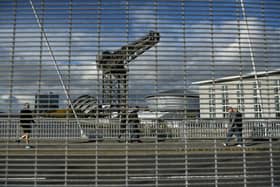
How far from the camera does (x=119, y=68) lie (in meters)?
5.65

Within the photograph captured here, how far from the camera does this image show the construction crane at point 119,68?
538 cm

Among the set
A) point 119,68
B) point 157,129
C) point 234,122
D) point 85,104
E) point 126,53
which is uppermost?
point 126,53

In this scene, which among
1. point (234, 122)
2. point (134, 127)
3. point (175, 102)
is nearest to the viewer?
point (175, 102)

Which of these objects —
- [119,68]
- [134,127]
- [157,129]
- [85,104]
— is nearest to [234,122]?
[157,129]

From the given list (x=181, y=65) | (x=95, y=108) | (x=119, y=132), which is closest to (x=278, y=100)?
(x=181, y=65)

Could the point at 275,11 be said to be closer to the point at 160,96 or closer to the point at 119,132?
the point at 160,96

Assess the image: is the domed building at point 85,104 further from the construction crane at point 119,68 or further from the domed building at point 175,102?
the domed building at point 175,102

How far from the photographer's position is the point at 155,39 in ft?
18.1

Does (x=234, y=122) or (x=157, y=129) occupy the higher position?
(x=234, y=122)

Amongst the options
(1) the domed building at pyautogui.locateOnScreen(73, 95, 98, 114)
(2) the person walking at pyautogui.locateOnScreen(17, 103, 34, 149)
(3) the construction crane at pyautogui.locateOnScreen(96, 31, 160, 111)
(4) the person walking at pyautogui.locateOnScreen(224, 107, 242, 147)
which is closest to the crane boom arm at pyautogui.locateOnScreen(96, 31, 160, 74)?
(3) the construction crane at pyautogui.locateOnScreen(96, 31, 160, 111)

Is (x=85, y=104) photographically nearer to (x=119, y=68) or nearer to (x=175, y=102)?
(x=119, y=68)

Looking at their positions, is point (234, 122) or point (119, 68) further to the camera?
point (234, 122)

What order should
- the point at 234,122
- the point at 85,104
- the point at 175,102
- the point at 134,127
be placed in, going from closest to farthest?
1. the point at 175,102
2. the point at 85,104
3. the point at 234,122
4. the point at 134,127

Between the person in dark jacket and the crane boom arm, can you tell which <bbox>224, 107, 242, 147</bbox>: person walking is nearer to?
the person in dark jacket
